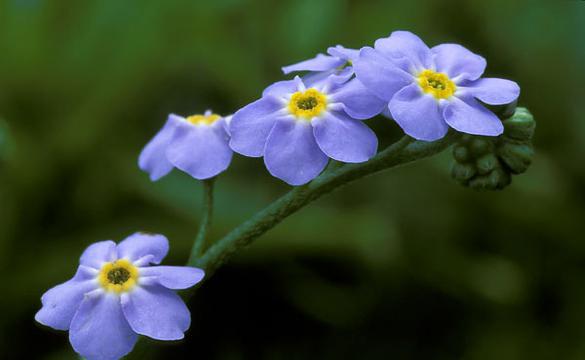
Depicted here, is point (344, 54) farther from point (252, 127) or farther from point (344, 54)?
point (252, 127)

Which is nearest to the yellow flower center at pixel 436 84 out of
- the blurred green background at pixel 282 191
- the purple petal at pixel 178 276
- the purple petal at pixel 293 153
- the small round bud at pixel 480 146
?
the small round bud at pixel 480 146

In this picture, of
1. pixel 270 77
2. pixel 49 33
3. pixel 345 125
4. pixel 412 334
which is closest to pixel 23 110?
pixel 49 33

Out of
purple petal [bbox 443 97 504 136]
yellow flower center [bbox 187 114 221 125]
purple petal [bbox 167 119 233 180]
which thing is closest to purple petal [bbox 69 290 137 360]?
purple petal [bbox 167 119 233 180]

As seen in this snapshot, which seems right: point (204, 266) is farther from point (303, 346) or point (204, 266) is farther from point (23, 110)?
point (23, 110)

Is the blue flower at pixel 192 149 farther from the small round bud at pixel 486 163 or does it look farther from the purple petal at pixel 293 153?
the small round bud at pixel 486 163

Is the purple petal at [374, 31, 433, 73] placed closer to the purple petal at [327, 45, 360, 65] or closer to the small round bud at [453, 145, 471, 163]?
the purple petal at [327, 45, 360, 65]
